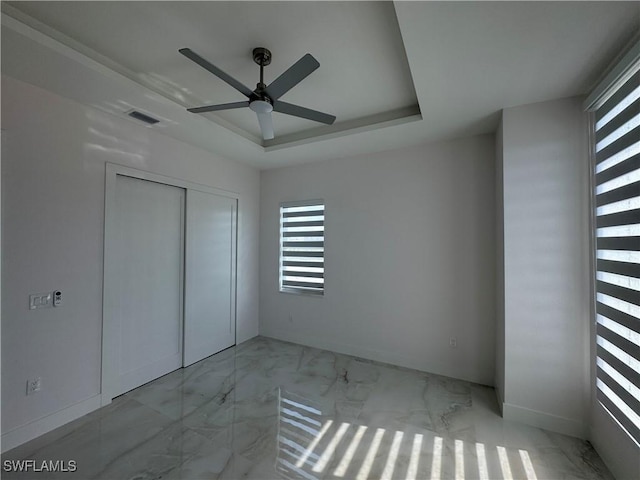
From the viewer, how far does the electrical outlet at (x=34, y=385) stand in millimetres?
2082

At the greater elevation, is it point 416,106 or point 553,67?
point 416,106

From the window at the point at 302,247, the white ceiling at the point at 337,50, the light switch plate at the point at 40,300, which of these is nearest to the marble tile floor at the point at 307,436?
the light switch plate at the point at 40,300

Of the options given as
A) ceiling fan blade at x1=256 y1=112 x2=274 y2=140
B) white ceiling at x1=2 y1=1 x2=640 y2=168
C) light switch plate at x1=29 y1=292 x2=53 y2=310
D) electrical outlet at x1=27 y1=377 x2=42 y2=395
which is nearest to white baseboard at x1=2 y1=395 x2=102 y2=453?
electrical outlet at x1=27 y1=377 x2=42 y2=395

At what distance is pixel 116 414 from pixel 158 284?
1.25m

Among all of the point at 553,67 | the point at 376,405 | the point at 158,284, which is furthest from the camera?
the point at 158,284

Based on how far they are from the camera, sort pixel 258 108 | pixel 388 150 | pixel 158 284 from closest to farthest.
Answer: pixel 258 108 < pixel 158 284 < pixel 388 150

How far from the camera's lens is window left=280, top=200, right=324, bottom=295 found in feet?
13.1

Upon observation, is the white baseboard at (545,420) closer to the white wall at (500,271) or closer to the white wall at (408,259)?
the white wall at (500,271)

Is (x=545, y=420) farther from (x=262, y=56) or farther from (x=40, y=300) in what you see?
(x=40, y=300)

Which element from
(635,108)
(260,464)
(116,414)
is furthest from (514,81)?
(116,414)

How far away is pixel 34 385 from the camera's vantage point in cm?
211

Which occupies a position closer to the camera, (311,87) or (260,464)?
(260,464)

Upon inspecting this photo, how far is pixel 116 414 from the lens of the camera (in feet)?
7.81

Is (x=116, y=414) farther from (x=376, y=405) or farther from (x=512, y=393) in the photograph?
(x=512, y=393)
